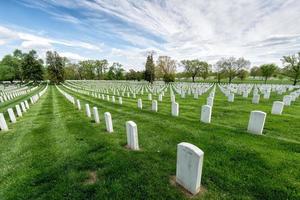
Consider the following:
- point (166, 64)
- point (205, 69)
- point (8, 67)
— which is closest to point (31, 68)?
point (8, 67)

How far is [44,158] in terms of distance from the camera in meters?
4.20

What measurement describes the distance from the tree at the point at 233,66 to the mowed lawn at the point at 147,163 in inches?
2079

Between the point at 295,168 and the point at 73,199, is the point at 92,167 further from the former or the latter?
the point at 295,168

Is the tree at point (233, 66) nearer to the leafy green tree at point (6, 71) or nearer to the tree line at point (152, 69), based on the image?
the tree line at point (152, 69)

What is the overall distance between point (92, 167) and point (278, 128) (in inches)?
253

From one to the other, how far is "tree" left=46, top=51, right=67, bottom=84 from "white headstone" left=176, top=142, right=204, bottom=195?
68.9 meters

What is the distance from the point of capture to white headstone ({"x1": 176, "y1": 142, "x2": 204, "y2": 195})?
2.53 m

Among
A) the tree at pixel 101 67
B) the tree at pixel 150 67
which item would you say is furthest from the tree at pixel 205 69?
the tree at pixel 101 67

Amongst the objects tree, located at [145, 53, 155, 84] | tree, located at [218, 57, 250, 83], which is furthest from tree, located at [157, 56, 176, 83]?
tree, located at [218, 57, 250, 83]

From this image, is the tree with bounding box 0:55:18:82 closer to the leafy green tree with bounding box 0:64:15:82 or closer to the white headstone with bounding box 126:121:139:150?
the leafy green tree with bounding box 0:64:15:82

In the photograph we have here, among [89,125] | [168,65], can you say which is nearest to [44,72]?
[168,65]

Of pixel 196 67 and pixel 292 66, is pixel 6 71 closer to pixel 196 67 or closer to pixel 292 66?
pixel 196 67

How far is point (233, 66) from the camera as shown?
172 ft

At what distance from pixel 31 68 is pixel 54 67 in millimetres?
8086
